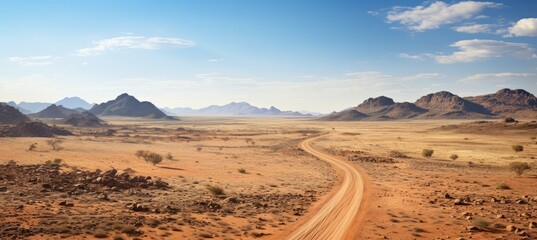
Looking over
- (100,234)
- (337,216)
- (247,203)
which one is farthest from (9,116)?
(337,216)

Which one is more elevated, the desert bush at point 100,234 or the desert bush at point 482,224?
the desert bush at point 100,234

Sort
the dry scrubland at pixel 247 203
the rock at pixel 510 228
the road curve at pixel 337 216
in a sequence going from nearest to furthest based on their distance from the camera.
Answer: the dry scrubland at pixel 247 203, the road curve at pixel 337 216, the rock at pixel 510 228

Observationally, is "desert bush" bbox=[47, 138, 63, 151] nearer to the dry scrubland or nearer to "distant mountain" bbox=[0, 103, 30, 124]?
the dry scrubland

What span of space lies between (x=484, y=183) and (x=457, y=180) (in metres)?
1.81

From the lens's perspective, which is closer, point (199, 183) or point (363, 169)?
point (199, 183)

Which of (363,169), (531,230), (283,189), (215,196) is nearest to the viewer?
(531,230)

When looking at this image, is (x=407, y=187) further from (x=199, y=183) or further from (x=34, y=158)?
(x=34, y=158)

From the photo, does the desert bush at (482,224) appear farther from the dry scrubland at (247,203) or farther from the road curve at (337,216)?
the road curve at (337,216)

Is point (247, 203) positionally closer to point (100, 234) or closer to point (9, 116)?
point (100, 234)

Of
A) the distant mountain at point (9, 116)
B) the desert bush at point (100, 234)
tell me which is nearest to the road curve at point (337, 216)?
the desert bush at point (100, 234)

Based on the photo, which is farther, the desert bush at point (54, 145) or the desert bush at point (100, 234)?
the desert bush at point (54, 145)

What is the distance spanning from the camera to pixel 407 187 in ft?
80.3

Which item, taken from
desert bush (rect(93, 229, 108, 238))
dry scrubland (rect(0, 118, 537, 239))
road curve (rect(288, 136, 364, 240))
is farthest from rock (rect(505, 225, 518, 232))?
desert bush (rect(93, 229, 108, 238))

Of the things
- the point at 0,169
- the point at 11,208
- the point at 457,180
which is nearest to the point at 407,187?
the point at 457,180
